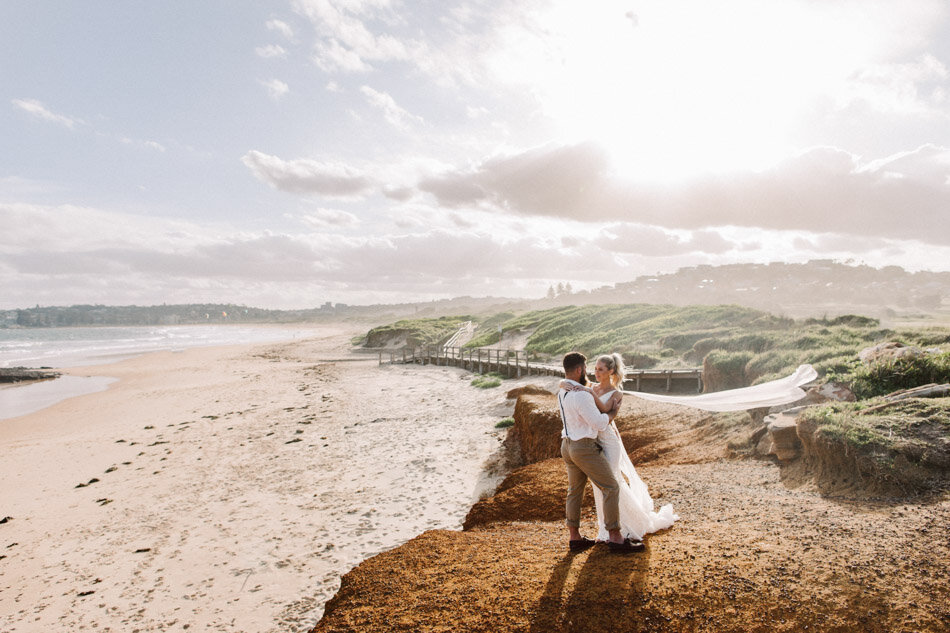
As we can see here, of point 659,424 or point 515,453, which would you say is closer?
point 659,424

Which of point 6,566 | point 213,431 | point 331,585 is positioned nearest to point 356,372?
point 213,431

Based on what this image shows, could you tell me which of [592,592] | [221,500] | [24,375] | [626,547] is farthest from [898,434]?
[24,375]

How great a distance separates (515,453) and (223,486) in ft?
21.6

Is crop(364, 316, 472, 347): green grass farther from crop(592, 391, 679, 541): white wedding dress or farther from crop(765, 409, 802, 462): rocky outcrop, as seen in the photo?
crop(592, 391, 679, 541): white wedding dress

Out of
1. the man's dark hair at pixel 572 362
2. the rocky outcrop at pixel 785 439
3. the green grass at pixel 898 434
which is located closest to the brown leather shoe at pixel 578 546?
the man's dark hair at pixel 572 362

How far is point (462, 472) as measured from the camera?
10.5 metres

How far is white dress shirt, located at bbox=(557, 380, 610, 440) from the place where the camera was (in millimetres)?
4219

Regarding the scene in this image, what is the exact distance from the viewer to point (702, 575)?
3719mm

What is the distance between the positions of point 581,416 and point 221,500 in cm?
856

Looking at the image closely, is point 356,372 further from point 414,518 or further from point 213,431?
point 414,518

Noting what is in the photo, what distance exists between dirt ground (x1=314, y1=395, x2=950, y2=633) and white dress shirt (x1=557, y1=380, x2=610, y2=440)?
1.12 metres

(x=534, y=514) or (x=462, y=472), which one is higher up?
(x=534, y=514)

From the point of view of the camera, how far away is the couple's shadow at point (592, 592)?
3447mm

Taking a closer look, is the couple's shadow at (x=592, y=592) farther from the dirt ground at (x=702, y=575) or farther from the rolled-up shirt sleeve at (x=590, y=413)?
the rolled-up shirt sleeve at (x=590, y=413)
